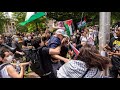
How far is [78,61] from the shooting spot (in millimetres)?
3594

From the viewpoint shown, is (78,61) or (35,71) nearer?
(78,61)

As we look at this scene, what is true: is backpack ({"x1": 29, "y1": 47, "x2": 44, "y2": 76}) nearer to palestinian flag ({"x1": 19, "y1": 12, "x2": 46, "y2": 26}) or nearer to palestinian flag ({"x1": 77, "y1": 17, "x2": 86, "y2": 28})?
palestinian flag ({"x1": 19, "y1": 12, "x2": 46, "y2": 26})

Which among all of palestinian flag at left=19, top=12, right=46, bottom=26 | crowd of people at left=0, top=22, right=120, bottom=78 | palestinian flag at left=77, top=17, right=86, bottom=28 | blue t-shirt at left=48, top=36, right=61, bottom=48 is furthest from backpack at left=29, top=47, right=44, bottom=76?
palestinian flag at left=77, top=17, right=86, bottom=28

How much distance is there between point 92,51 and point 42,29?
184 centimetres

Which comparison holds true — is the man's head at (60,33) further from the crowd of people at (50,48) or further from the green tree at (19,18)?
the green tree at (19,18)

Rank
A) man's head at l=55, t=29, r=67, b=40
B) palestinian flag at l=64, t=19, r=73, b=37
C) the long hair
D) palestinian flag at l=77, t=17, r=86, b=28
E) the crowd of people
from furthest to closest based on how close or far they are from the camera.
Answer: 1. palestinian flag at l=77, t=17, r=86, b=28
2. palestinian flag at l=64, t=19, r=73, b=37
3. man's head at l=55, t=29, r=67, b=40
4. the crowd of people
5. the long hair

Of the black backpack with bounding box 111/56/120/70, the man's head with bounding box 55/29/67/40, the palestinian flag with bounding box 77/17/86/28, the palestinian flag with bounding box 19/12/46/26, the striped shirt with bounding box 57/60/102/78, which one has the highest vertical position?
the palestinian flag with bounding box 19/12/46/26

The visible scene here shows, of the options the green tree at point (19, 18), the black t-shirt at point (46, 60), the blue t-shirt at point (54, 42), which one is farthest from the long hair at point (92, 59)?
the green tree at point (19, 18)

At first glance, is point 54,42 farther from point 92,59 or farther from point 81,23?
point 92,59
